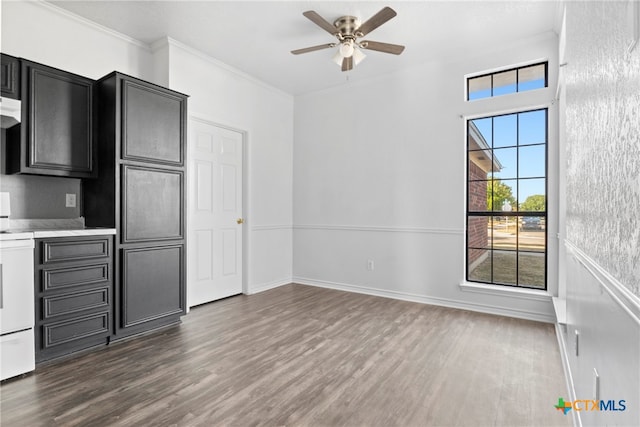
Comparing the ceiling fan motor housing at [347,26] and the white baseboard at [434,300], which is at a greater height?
the ceiling fan motor housing at [347,26]

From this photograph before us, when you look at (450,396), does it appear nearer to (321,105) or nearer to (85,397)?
(85,397)

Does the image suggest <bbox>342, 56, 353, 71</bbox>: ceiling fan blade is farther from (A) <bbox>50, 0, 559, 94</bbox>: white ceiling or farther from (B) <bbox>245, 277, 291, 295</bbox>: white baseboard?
(B) <bbox>245, 277, 291, 295</bbox>: white baseboard

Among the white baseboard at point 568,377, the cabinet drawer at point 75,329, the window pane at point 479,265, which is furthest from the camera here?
the window pane at point 479,265

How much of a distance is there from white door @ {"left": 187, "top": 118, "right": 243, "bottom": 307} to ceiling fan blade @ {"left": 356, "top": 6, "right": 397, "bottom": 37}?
2.10 metres

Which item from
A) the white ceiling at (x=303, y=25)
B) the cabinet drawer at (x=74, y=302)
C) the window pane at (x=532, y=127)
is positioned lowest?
the cabinet drawer at (x=74, y=302)

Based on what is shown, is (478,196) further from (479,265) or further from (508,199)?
(479,265)

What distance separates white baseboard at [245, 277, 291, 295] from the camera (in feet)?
14.7

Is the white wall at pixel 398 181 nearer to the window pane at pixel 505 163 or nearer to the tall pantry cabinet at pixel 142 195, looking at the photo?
the window pane at pixel 505 163

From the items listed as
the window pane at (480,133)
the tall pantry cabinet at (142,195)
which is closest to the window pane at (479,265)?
the window pane at (480,133)

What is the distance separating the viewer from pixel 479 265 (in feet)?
12.5

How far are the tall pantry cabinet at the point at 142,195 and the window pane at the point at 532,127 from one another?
3.50 m

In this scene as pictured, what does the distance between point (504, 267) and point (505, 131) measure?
149 cm

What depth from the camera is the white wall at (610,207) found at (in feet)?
2.33

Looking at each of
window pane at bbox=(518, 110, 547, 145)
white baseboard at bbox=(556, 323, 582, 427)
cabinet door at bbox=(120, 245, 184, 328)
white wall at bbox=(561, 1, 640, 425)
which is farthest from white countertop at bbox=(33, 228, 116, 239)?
window pane at bbox=(518, 110, 547, 145)
